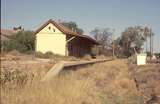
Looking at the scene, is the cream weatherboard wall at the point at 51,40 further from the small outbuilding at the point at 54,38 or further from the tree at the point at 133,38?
the tree at the point at 133,38

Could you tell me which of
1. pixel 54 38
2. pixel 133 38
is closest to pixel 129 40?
pixel 133 38

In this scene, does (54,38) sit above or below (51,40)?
above

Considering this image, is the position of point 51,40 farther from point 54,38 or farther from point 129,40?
point 129,40

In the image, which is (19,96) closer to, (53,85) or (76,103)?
(76,103)

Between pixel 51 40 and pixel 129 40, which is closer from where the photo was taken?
pixel 51 40

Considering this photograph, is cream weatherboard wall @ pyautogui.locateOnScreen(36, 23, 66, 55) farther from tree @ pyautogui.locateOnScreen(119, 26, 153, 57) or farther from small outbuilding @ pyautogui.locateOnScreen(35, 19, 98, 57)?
tree @ pyautogui.locateOnScreen(119, 26, 153, 57)

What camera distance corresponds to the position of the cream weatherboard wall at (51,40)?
49.3 metres

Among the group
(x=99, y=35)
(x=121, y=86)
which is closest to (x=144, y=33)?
(x=99, y=35)

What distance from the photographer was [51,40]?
50281mm

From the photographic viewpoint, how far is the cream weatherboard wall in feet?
162

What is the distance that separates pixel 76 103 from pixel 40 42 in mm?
42997

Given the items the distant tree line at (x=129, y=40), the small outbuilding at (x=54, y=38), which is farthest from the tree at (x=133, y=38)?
the small outbuilding at (x=54, y=38)

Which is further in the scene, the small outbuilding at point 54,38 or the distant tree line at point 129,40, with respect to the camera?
the distant tree line at point 129,40

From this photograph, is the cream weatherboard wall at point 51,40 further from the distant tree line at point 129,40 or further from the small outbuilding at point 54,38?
the distant tree line at point 129,40
